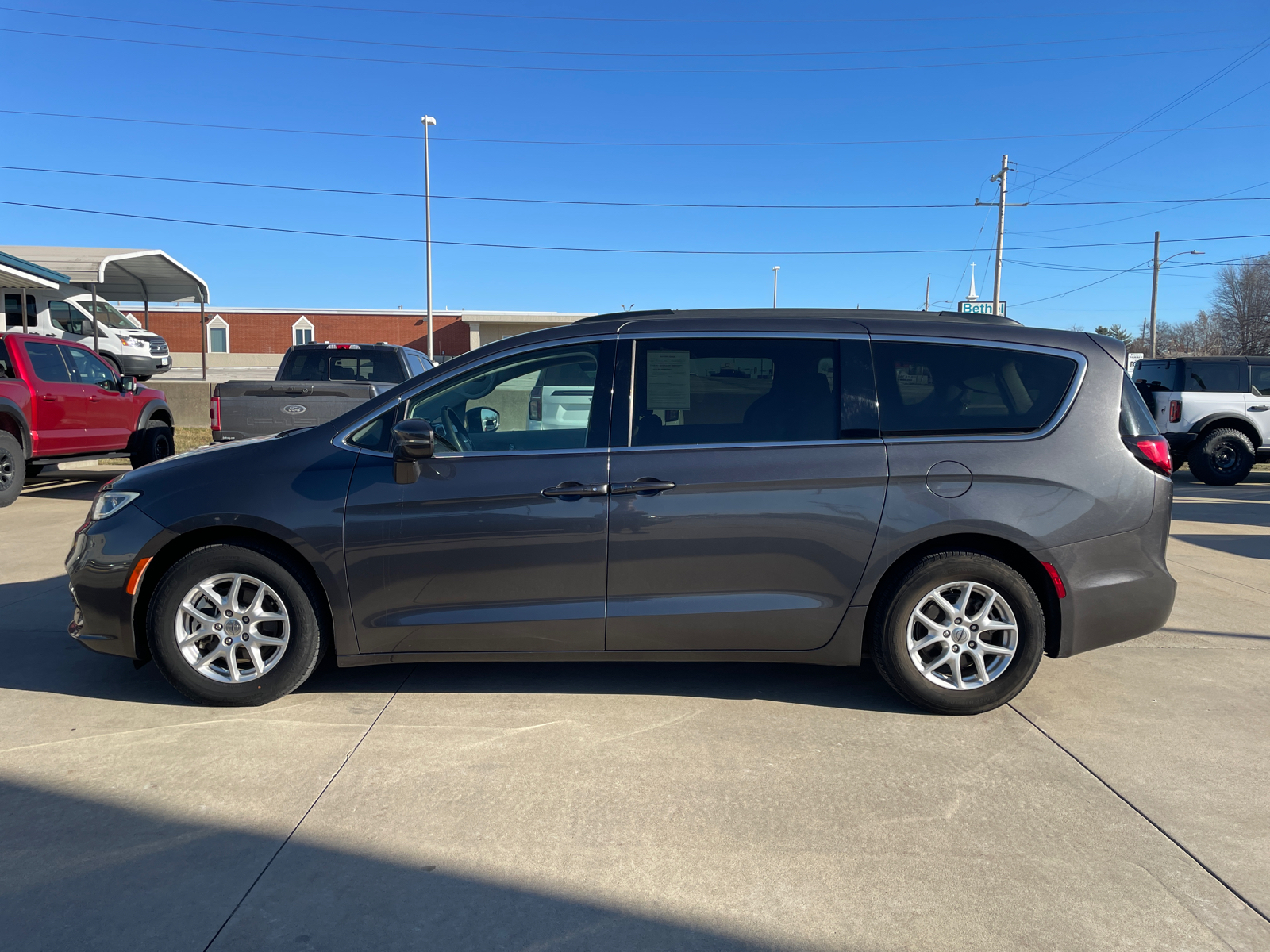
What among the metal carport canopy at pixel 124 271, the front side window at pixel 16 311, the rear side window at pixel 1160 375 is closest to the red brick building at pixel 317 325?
Answer: the metal carport canopy at pixel 124 271

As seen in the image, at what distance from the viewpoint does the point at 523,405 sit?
427 centimetres

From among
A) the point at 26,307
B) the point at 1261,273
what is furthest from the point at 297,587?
the point at 1261,273

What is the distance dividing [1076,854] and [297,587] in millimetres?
3295

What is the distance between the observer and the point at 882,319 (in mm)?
4305

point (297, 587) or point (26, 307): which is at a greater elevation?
point (26, 307)

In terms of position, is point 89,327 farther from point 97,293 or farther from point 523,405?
point 523,405

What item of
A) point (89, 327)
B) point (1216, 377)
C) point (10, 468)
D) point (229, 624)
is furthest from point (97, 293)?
point (1216, 377)

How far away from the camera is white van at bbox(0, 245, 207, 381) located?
67.3 feet

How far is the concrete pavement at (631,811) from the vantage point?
2.60 m

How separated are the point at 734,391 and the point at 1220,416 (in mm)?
12967

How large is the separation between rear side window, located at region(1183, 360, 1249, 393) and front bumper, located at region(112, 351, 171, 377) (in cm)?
2423

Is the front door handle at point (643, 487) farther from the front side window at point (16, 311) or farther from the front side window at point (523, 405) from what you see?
the front side window at point (16, 311)

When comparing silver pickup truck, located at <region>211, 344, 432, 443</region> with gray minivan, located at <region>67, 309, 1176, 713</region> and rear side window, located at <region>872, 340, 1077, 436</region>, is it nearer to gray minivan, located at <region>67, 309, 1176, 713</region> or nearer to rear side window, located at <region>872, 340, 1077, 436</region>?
gray minivan, located at <region>67, 309, 1176, 713</region>

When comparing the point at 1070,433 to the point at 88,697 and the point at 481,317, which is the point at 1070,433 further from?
the point at 481,317
